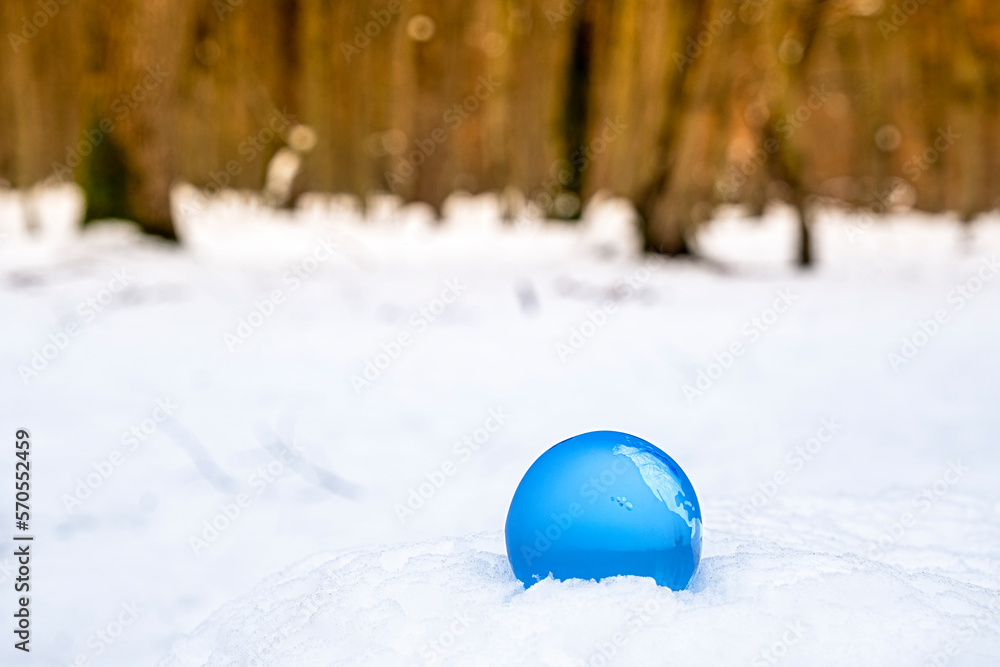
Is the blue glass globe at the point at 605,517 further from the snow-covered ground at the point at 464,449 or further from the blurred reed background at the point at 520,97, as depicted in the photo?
the blurred reed background at the point at 520,97

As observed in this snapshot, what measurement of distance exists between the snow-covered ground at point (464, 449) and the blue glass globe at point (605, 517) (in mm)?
61

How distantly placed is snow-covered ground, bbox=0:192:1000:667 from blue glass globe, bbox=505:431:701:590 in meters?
0.06

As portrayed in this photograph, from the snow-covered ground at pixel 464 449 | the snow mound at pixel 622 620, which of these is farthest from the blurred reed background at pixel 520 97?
the snow mound at pixel 622 620

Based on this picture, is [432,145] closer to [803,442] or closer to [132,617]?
[803,442]

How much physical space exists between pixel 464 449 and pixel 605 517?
2224 millimetres

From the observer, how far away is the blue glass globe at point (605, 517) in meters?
2.03

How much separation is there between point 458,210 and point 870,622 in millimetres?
19965

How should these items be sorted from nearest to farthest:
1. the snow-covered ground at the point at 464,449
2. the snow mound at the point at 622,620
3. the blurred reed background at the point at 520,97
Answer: the snow mound at the point at 622,620 → the snow-covered ground at the point at 464,449 → the blurred reed background at the point at 520,97

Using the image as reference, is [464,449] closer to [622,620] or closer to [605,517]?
[605,517]

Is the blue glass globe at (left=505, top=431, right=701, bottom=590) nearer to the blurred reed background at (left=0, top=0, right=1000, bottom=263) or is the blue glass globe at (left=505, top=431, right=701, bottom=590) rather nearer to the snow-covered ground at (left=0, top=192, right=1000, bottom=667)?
the snow-covered ground at (left=0, top=192, right=1000, bottom=667)

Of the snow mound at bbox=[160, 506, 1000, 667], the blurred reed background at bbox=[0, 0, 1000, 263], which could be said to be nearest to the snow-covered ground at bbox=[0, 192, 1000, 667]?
the snow mound at bbox=[160, 506, 1000, 667]

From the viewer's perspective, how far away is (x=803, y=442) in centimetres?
426

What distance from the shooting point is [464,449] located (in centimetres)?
421

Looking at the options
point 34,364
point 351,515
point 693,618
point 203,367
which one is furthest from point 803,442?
point 34,364
